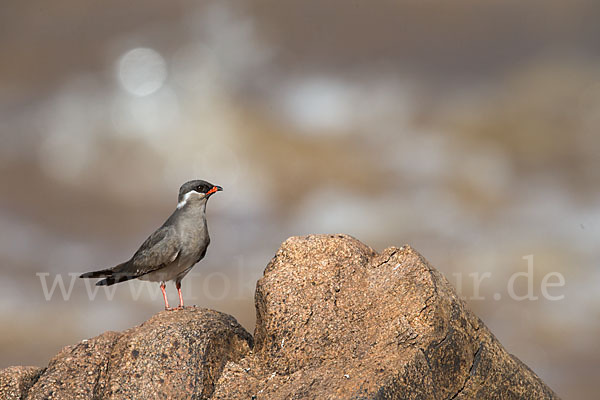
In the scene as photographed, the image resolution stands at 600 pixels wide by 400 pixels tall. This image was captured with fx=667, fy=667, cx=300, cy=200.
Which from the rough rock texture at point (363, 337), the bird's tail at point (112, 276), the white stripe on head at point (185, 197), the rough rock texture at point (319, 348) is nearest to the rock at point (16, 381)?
the rough rock texture at point (319, 348)

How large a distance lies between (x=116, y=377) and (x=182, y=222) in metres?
2.91

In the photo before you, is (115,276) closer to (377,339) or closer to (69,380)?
(69,380)

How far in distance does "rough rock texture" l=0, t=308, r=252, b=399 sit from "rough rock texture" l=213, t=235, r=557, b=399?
321 mm

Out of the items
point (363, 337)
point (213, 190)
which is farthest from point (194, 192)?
point (363, 337)

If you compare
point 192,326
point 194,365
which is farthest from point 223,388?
point 192,326

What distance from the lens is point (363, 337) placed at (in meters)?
7.42

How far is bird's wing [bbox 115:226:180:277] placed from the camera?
9930mm

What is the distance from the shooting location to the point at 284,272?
800cm

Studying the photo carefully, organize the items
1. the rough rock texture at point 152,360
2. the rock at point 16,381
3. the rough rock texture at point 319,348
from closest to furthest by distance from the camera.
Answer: the rough rock texture at point 319,348 → the rough rock texture at point 152,360 → the rock at point 16,381

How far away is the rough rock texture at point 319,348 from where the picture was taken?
705cm

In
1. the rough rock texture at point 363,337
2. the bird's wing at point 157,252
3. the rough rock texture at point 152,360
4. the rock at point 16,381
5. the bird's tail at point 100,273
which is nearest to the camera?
the rough rock texture at point 363,337

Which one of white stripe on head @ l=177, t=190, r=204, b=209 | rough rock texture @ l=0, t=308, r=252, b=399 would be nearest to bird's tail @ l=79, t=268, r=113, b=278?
white stripe on head @ l=177, t=190, r=204, b=209

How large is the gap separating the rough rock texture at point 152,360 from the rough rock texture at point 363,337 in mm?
321

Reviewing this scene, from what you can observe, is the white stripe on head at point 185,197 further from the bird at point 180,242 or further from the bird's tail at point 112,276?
the bird's tail at point 112,276
